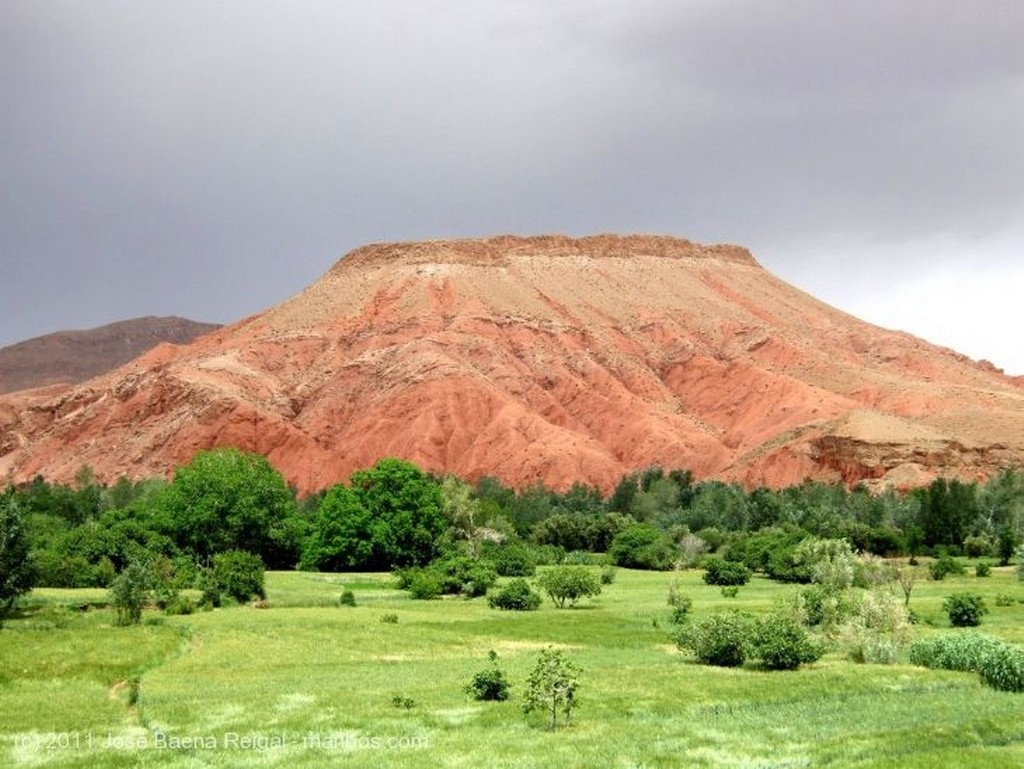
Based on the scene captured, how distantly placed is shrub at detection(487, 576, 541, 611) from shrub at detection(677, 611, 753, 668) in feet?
63.7

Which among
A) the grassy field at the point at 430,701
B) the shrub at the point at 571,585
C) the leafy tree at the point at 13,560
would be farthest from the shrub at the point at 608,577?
the leafy tree at the point at 13,560

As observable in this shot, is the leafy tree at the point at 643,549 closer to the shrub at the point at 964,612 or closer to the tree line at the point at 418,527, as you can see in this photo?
the tree line at the point at 418,527

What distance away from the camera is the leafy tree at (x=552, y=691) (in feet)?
81.1

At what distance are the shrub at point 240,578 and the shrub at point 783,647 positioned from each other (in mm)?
31852

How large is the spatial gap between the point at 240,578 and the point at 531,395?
350 ft

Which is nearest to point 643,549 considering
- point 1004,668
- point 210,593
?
point 210,593

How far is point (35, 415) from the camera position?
179 metres

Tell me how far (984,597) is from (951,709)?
37.8 m

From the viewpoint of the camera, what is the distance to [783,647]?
3400 centimetres

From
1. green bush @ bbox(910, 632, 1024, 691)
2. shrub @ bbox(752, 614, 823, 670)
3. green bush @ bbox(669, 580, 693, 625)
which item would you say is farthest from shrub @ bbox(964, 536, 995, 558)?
shrub @ bbox(752, 614, 823, 670)

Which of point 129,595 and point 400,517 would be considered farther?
point 400,517

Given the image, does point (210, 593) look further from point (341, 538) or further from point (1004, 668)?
point (1004, 668)

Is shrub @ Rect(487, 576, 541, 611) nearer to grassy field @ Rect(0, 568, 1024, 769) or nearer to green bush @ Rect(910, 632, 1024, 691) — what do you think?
grassy field @ Rect(0, 568, 1024, 769)

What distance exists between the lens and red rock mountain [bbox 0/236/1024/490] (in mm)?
141500
